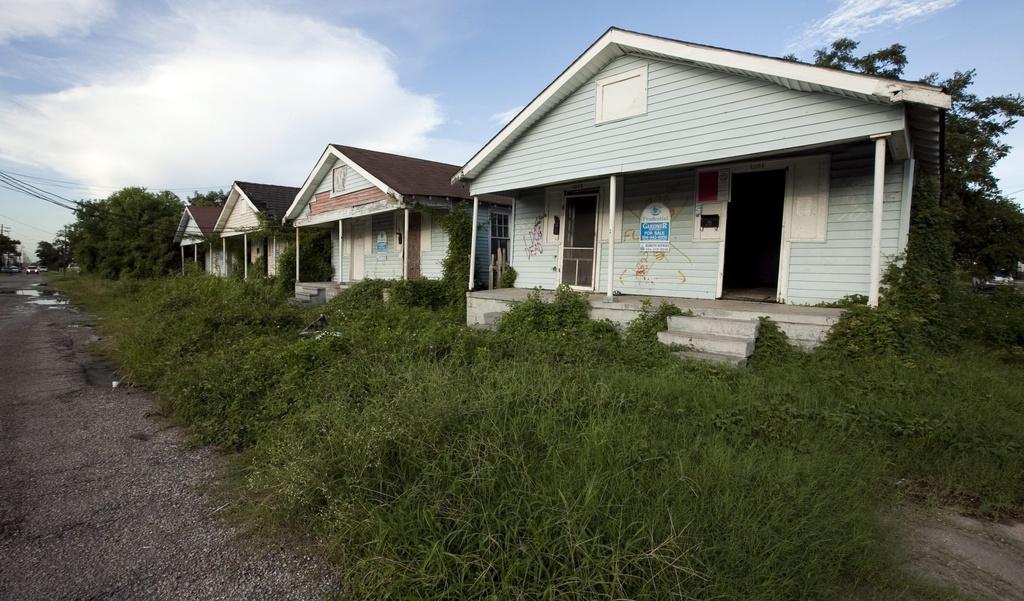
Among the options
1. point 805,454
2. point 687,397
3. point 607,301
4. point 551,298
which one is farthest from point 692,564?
point 551,298

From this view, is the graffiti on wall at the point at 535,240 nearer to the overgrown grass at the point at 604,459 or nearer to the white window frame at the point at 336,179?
the overgrown grass at the point at 604,459

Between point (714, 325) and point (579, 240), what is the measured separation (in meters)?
4.04

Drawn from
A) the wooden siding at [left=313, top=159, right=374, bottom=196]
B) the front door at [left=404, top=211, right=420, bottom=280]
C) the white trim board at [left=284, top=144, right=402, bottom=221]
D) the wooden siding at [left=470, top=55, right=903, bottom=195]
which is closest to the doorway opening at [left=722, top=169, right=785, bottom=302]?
the wooden siding at [left=470, top=55, right=903, bottom=195]

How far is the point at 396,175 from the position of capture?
43.4ft

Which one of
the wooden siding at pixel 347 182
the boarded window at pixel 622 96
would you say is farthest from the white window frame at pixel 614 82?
the wooden siding at pixel 347 182

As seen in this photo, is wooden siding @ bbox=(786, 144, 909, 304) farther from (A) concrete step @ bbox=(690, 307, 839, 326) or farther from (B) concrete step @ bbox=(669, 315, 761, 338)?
(B) concrete step @ bbox=(669, 315, 761, 338)

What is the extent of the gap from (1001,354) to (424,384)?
7287mm

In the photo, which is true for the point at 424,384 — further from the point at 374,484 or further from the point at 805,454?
the point at 805,454

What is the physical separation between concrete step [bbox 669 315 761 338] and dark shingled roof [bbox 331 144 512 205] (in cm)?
619

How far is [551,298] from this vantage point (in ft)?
27.8

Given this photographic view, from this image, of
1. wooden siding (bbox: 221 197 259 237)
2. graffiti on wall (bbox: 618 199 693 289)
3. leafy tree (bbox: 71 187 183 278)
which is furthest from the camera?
leafy tree (bbox: 71 187 183 278)

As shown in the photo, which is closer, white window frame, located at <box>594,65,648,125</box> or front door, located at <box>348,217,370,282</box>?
white window frame, located at <box>594,65,648,125</box>

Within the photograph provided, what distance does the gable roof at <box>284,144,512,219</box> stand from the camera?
1213cm

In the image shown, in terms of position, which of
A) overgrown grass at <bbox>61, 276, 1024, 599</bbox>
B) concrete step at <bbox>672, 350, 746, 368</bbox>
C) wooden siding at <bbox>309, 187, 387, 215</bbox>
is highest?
wooden siding at <bbox>309, 187, 387, 215</bbox>
